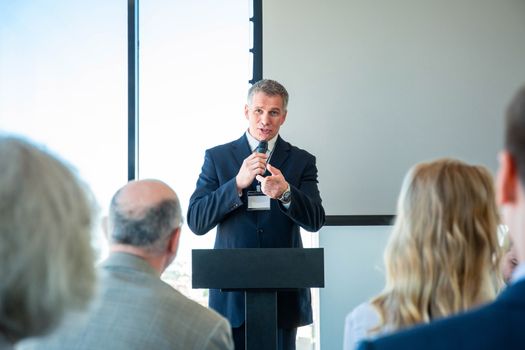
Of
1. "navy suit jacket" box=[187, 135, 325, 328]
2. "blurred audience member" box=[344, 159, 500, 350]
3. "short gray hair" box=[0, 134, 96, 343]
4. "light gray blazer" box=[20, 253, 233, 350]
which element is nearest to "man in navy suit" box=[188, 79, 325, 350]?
"navy suit jacket" box=[187, 135, 325, 328]

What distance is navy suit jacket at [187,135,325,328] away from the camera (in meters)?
3.26

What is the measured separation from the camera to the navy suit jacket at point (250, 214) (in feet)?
10.7

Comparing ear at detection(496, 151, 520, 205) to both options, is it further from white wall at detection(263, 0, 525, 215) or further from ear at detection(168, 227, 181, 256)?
white wall at detection(263, 0, 525, 215)

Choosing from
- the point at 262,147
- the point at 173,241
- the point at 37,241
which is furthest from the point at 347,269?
the point at 37,241

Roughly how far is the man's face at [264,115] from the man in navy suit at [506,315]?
2.56m

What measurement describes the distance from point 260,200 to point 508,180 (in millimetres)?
2388

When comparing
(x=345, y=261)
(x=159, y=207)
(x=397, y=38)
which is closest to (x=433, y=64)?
(x=397, y=38)

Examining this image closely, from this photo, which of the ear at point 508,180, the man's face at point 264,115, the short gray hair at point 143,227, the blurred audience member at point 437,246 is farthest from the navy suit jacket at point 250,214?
the ear at point 508,180

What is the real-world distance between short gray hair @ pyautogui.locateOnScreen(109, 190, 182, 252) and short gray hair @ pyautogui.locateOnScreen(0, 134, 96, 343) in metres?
0.92

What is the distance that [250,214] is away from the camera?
338 centimetres

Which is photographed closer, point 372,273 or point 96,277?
point 96,277

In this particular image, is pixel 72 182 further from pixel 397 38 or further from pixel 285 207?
pixel 397 38

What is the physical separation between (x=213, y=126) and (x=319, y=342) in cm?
151

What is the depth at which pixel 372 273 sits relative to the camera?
182 inches
